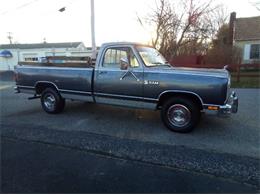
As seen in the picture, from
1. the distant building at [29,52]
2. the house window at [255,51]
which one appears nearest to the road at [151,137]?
the house window at [255,51]

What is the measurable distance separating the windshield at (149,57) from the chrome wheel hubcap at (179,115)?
1.25 metres

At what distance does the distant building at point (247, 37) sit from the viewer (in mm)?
22875

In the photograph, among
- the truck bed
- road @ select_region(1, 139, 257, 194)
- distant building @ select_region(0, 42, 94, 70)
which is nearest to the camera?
road @ select_region(1, 139, 257, 194)

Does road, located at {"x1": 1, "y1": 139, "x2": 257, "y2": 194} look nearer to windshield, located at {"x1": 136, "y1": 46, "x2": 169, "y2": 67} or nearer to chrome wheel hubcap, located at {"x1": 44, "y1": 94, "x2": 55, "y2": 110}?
windshield, located at {"x1": 136, "y1": 46, "x2": 169, "y2": 67}

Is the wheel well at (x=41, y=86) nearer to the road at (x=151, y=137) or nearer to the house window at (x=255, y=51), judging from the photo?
the road at (x=151, y=137)

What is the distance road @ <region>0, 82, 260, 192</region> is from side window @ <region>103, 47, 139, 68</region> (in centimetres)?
159

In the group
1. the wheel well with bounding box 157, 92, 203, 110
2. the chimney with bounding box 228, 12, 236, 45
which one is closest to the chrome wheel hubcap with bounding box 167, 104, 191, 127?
the wheel well with bounding box 157, 92, 203, 110

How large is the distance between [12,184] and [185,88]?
3.65 m

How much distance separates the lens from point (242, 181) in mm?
2984

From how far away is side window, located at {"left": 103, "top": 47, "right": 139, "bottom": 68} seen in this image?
5.23 metres

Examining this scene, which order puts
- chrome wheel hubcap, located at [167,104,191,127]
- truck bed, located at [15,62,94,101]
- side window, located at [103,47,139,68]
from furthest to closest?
truck bed, located at [15,62,94,101] < side window, located at [103,47,139,68] < chrome wheel hubcap, located at [167,104,191,127]

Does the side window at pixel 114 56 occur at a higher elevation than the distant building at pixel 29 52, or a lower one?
lower

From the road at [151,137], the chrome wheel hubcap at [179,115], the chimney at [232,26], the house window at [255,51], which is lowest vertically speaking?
the road at [151,137]

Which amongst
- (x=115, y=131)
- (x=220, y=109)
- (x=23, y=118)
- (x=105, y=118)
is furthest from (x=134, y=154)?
(x=23, y=118)
